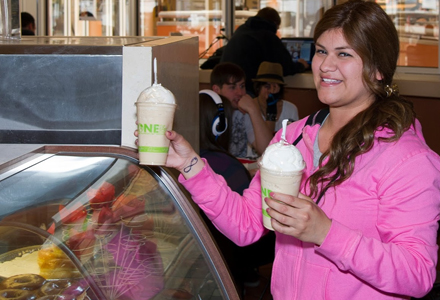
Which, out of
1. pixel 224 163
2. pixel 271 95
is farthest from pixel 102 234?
pixel 271 95

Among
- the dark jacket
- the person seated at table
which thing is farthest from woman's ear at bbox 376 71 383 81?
the dark jacket

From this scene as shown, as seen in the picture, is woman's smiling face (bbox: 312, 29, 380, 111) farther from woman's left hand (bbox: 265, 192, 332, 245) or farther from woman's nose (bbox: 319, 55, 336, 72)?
woman's left hand (bbox: 265, 192, 332, 245)

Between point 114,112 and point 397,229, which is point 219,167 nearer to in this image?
point 114,112

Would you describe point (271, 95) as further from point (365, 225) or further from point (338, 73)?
point (365, 225)


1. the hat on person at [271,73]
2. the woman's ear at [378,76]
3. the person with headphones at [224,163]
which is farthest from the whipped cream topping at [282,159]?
the hat on person at [271,73]

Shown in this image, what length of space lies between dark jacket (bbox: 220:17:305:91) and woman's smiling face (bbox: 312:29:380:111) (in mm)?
4090

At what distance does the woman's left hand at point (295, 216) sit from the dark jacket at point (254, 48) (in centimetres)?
441

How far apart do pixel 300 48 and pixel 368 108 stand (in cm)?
500

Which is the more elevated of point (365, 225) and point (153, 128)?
point (153, 128)

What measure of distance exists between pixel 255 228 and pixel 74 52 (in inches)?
26.0

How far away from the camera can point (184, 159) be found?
141 cm

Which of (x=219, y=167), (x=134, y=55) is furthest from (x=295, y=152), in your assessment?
(x=219, y=167)

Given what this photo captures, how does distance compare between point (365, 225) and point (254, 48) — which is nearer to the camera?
point (365, 225)

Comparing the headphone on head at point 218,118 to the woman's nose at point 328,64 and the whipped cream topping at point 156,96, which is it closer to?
the woman's nose at point 328,64
